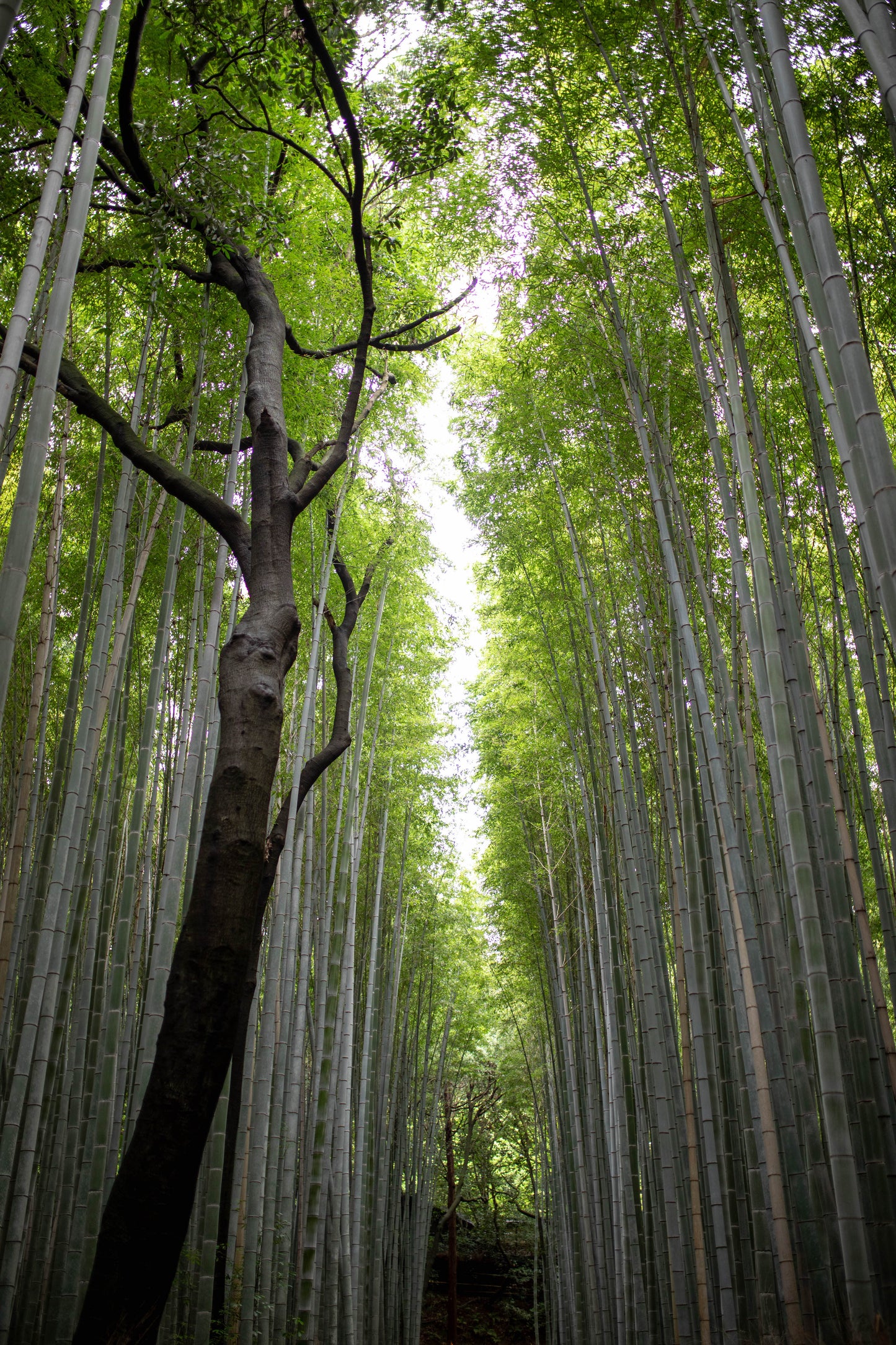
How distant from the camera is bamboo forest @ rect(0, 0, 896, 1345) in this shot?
2.00 m

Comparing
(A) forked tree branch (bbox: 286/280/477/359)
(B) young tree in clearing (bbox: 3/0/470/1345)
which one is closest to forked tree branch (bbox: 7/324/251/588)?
(B) young tree in clearing (bbox: 3/0/470/1345)

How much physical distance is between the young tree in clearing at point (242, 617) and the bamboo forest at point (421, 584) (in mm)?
14

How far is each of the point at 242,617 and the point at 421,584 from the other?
3684 mm

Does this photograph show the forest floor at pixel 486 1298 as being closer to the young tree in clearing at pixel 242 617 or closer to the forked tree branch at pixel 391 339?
the young tree in clearing at pixel 242 617

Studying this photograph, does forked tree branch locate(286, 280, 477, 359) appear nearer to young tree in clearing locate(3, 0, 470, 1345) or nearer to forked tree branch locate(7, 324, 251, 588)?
young tree in clearing locate(3, 0, 470, 1345)

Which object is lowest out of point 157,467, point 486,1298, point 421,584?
point 486,1298

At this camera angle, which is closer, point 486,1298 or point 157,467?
point 157,467

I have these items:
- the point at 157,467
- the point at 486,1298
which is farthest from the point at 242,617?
the point at 486,1298

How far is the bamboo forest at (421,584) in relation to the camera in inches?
78.6

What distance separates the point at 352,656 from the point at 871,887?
16.6 feet

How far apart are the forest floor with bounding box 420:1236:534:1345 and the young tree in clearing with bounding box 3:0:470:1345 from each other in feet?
28.3

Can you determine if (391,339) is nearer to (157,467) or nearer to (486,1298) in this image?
(157,467)

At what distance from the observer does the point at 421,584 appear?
6133mm

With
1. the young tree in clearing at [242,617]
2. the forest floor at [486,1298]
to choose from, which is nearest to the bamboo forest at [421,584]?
the young tree in clearing at [242,617]
